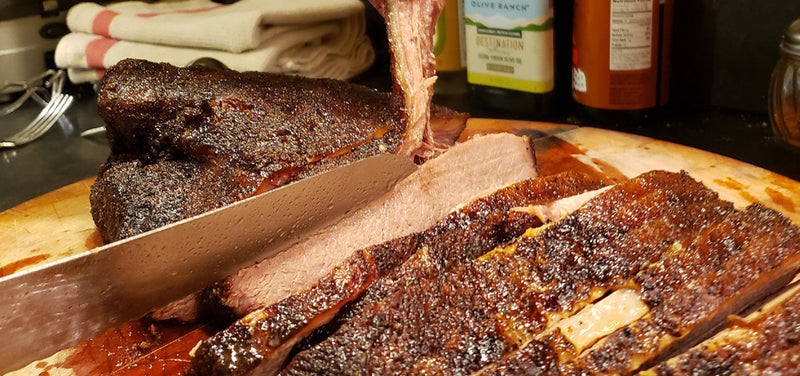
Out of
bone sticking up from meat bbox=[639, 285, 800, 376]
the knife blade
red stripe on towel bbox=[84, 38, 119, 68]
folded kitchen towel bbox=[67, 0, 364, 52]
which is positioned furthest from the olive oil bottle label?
red stripe on towel bbox=[84, 38, 119, 68]

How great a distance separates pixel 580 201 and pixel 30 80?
3536 mm

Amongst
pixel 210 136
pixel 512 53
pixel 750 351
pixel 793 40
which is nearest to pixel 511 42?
pixel 512 53

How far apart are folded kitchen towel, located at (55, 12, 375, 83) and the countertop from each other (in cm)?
40

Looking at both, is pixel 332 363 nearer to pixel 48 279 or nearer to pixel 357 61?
pixel 48 279

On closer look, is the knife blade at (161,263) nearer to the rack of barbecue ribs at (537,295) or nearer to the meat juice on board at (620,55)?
the rack of barbecue ribs at (537,295)

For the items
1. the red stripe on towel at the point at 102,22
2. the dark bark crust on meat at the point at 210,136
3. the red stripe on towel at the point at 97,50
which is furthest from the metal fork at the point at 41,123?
the dark bark crust on meat at the point at 210,136

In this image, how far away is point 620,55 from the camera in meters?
2.77

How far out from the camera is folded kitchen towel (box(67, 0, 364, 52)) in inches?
131

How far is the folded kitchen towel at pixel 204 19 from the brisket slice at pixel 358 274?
1982mm

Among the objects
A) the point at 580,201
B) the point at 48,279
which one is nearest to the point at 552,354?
the point at 580,201

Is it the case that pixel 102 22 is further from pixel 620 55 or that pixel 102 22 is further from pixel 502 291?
pixel 502 291

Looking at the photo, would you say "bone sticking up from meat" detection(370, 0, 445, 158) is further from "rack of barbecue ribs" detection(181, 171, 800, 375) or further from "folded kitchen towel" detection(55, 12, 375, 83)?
"folded kitchen towel" detection(55, 12, 375, 83)

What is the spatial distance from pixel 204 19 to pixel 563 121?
1.88 meters

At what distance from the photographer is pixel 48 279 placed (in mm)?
1412
